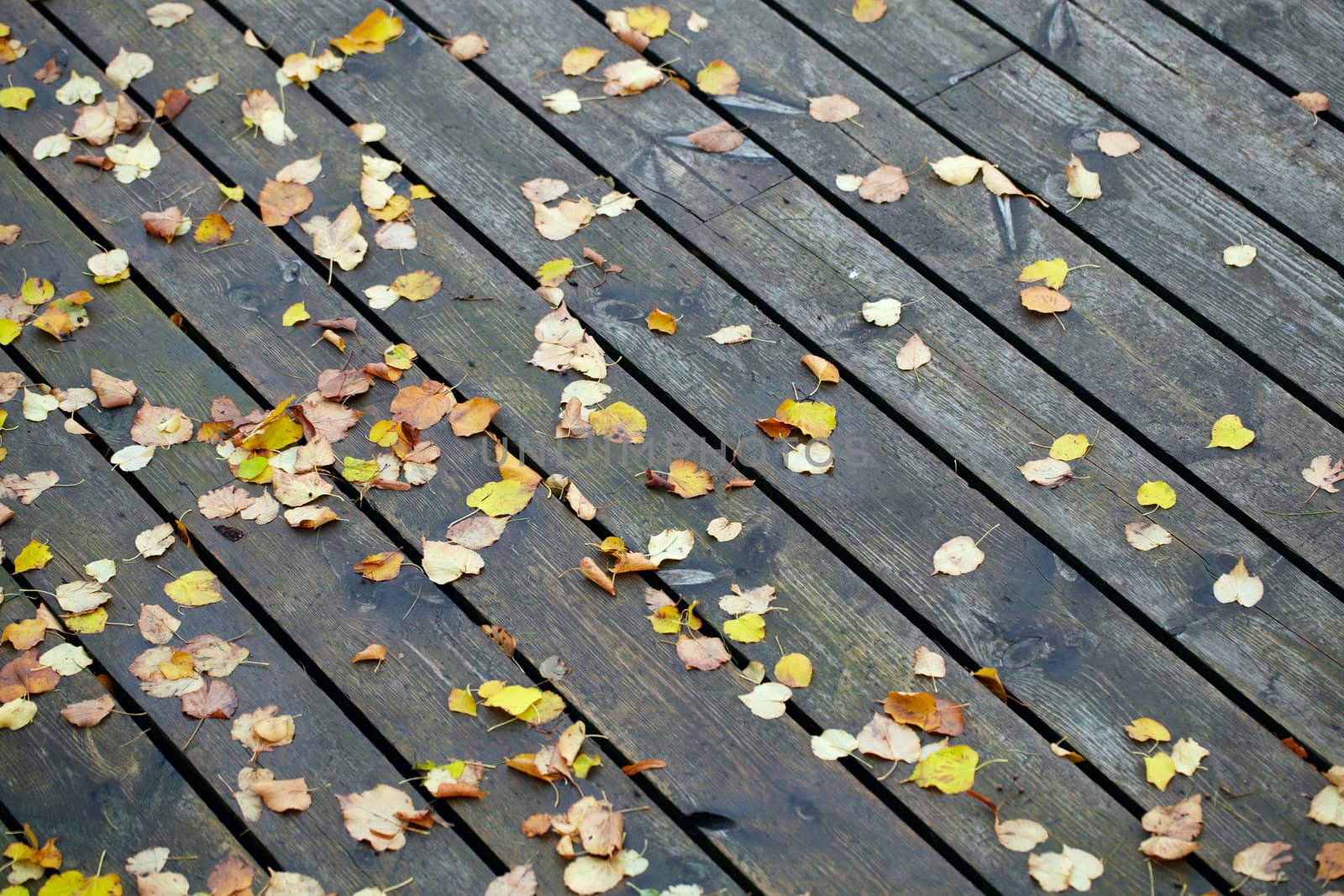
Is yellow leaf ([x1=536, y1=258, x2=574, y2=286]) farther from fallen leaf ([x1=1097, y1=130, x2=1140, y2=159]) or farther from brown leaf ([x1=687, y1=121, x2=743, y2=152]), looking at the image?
fallen leaf ([x1=1097, y1=130, x2=1140, y2=159])

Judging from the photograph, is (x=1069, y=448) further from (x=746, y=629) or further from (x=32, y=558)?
(x=32, y=558)

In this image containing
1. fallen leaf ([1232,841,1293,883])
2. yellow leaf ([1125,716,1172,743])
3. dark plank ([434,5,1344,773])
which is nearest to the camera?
fallen leaf ([1232,841,1293,883])

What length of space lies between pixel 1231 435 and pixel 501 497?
3.89 feet

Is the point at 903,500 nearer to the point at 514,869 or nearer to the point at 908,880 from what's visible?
the point at 908,880

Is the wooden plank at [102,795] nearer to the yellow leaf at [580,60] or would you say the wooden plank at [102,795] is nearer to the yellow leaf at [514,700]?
the yellow leaf at [514,700]

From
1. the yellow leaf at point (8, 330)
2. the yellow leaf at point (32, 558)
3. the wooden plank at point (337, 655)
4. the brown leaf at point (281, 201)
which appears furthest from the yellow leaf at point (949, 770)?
the yellow leaf at point (8, 330)

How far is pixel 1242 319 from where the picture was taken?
7.07ft

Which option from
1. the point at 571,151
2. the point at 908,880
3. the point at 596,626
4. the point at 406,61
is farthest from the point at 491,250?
the point at 908,880

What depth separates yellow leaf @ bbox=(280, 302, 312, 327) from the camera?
2.18 metres

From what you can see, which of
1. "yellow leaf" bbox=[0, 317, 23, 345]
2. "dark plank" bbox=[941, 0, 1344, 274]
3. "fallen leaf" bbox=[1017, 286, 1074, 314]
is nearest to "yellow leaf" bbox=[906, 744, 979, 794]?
"fallen leaf" bbox=[1017, 286, 1074, 314]

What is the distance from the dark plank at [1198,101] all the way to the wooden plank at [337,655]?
1.61 meters

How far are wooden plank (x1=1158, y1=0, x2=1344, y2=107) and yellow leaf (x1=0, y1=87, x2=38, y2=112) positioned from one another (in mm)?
2346

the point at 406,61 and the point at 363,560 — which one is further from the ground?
the point at 406,61

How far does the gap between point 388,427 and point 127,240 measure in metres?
0.69
